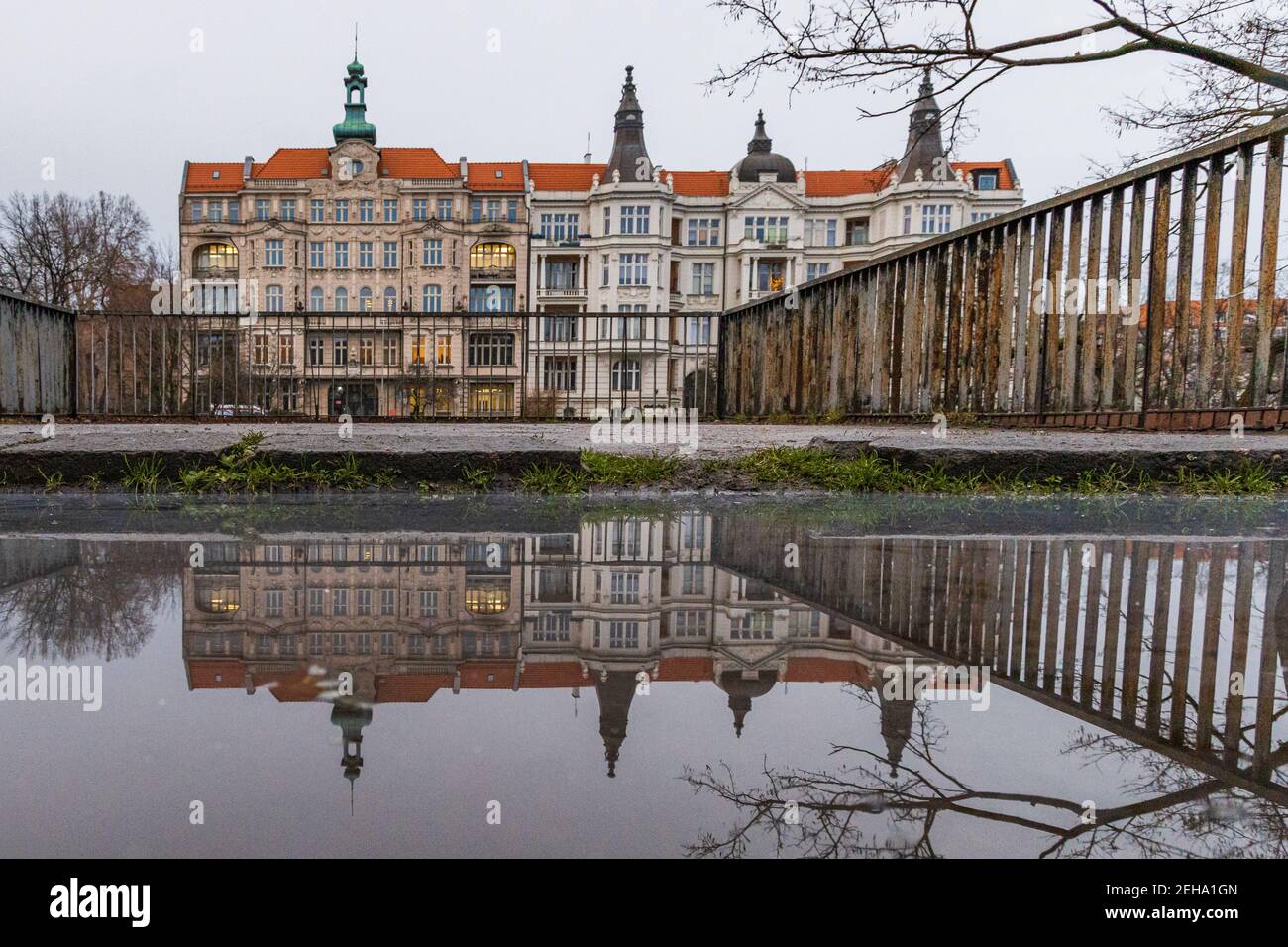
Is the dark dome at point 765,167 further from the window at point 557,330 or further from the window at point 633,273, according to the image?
the window at point 557,330

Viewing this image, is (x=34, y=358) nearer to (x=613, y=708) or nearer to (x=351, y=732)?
(x=351, y=732)

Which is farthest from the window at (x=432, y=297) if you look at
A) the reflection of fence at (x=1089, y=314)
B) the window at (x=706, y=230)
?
the reflection of fence at (x=1089, y=314)

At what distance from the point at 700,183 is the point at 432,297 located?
61.1 ft

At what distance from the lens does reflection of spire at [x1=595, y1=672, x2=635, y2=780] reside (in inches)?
41.6

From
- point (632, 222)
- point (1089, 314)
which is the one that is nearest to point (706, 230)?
point (632, 222)

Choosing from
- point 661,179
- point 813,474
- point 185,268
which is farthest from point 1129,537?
point 185,268

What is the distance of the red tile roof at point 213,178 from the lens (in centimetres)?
5141

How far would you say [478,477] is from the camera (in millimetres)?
4043

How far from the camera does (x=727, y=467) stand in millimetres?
4395

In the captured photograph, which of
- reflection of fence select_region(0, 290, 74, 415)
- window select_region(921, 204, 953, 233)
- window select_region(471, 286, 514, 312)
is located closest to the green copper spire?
window select_region(471, 286, 514, 312)

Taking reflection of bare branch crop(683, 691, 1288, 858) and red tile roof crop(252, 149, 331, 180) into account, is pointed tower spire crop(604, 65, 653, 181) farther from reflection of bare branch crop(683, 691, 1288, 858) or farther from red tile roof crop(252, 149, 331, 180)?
reflection of bare branch crop(683, 691, 1288, 858)

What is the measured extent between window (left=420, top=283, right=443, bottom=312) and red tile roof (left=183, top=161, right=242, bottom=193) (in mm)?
12945
